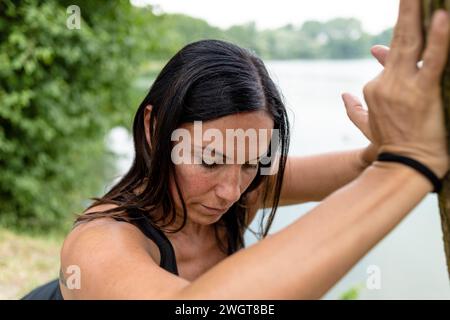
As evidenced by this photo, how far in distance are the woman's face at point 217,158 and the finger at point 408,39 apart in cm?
89

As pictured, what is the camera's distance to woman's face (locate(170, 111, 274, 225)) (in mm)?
2080

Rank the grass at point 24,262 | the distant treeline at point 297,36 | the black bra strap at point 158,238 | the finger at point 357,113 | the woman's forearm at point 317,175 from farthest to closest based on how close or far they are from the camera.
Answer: the distant treeline at point 297,36 < the grass at point 24,262 < the woman's forearm at point 317,175 < the black bra strap at point 158,238 < the finger at point 357,113

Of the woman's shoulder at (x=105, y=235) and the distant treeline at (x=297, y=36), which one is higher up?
the distant treeline at (x=297, y=36)

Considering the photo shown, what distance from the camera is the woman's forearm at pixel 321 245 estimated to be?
122 centimetres

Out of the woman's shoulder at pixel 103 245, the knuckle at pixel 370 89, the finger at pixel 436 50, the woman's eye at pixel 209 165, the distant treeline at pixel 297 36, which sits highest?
the distant treeline at pixel 297 36

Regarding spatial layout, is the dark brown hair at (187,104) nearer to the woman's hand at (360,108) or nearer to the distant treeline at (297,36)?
the woman's hand at (360,108)

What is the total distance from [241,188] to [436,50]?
1.19 metres

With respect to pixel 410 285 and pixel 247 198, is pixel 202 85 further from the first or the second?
pixel 410 285

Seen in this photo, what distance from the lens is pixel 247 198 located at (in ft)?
9.54

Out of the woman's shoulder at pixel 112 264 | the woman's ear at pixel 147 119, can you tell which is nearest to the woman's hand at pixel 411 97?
the woman's shoulder at pixel 112 264

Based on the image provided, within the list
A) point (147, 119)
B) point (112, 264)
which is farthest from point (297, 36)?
point (112, 264)
